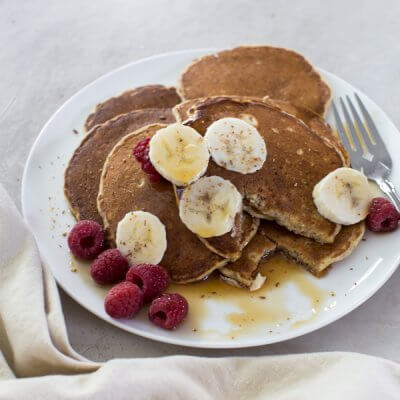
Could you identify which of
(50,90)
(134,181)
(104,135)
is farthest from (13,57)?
(134,181)

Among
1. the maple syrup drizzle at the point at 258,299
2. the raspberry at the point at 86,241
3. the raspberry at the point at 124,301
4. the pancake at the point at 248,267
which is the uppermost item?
the raspberry at the point at 86,241

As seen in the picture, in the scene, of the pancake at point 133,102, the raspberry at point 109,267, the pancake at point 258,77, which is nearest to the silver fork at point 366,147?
the pancake at point 258,77

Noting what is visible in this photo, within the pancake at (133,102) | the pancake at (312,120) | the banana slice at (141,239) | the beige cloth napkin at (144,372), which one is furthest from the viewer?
the pancake at (133,102)

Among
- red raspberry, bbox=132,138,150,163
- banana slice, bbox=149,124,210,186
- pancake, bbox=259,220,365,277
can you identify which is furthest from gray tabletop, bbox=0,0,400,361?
pancake, bbox=259,220,365,277

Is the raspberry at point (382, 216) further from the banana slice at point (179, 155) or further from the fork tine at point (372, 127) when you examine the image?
the banana slice at point (179, 155)

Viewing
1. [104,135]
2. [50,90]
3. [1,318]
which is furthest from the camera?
[50,90]

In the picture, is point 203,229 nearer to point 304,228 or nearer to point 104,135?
point 304,228
